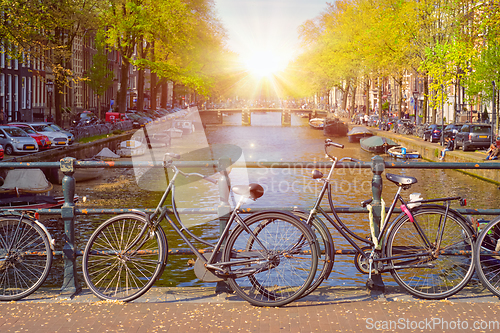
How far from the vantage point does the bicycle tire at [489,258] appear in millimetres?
5051

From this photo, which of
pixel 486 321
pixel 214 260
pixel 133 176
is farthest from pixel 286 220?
pixel 133 176

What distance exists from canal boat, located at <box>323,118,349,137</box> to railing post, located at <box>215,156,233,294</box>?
5708 cm

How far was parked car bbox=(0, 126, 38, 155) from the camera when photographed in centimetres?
2791

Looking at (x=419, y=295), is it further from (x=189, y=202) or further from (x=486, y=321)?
(x=189, y=202)

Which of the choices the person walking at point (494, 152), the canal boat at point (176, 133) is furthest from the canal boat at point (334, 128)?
the person walking at point (494, 152)

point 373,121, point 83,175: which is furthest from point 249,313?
point 373,121

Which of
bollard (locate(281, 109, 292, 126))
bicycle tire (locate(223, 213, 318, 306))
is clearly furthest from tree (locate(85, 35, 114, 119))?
bicycle tire (locate(223, 213, 318, 306))

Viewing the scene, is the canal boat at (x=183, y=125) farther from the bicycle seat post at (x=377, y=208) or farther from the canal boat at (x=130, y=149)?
the bicycle seat post at (x=377, y=208)

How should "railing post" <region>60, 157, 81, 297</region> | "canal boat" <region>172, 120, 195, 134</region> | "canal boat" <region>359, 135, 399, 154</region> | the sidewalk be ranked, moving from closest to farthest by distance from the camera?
the sidewalk < "railing post" <region>60, 157, 81, 297</region> < "canal boat" <region>359, 135, 399, 154</region> < "canal boat" <region>172, 120, 195, 134</region>

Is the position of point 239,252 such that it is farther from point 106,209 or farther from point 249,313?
point 106,209

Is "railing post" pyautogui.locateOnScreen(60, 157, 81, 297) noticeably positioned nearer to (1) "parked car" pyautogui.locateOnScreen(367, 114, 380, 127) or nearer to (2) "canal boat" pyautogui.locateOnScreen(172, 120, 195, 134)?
(2) "canal boat" pyautogui.locateOnScreen(172, 120, 195, 134)

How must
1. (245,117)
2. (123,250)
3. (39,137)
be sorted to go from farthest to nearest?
(245,117), (39,137), (123,250)

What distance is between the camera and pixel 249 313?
488 centimetres

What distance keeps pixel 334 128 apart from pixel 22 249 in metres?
58.3
